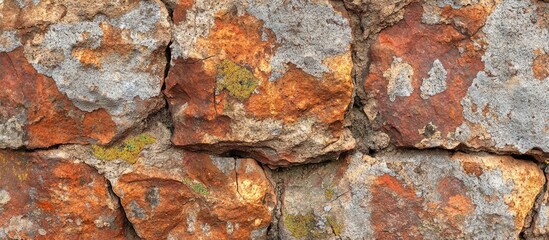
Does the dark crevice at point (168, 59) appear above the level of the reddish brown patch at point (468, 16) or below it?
below

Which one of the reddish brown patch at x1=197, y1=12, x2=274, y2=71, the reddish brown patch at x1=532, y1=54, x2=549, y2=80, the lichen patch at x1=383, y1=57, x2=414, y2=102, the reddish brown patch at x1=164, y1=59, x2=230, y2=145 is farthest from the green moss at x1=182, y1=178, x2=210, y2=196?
the reddish brown patch at x1=532, y1=54, x2=549, y2=80

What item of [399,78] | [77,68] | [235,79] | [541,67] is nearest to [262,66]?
[235,79]

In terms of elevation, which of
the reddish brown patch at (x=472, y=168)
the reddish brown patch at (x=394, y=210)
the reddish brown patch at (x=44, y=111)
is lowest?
the reddish brown patch at (x=394, y=210)

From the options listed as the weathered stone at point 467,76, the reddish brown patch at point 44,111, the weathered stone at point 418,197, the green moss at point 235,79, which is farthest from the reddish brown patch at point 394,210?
the reddish brown patch at point 44,111

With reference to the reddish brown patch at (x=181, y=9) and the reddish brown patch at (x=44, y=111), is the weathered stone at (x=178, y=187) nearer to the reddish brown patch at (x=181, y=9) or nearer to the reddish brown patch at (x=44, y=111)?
the reddish brown patch at (x=44, y=111)

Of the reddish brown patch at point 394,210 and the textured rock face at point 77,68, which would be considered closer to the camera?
the textured rock face at point 77,68

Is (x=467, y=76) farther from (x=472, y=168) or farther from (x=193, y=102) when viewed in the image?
(x=193, y=102)

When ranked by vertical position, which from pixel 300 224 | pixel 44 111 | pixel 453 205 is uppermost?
pixel 44 111
